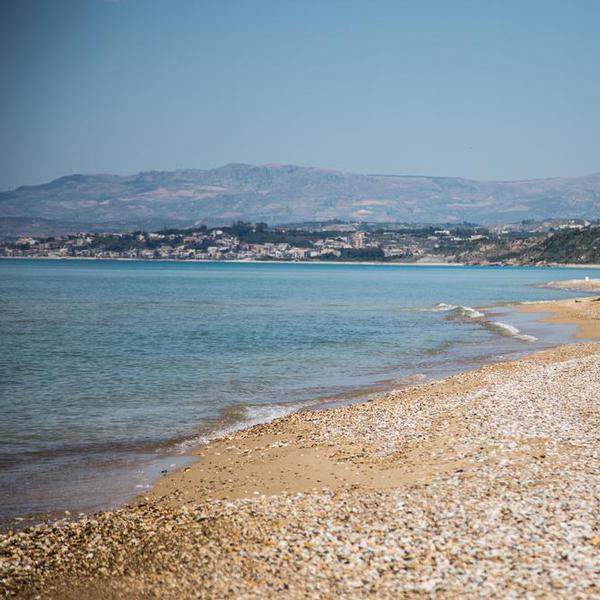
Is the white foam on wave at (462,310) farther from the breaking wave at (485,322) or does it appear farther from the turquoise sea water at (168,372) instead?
the turquoise sea water at (168,372)

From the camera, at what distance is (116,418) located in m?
20.1

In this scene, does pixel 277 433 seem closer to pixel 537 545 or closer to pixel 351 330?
pixel 537 545

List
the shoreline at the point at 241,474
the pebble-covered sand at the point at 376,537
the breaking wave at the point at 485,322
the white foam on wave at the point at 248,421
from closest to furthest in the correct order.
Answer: the pebble-covered sand at the point at 376,537, the shoreline at the point at 241,474, the white foam on wave at the point at 248,421, the breaking wave at the point at 485,322

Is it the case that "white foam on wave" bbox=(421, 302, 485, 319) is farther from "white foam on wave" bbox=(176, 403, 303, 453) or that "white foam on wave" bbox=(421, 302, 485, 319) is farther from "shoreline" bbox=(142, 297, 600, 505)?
"shoreline" bbox=(142, 297, 600, 505)

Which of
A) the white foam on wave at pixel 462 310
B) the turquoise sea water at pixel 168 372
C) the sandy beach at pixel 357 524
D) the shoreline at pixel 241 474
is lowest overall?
the white foam on wave at pixel 462 310

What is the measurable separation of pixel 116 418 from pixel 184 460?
195 inches

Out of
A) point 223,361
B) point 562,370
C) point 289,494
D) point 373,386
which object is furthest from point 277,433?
point 223,361

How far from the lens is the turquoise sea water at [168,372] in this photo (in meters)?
15.6

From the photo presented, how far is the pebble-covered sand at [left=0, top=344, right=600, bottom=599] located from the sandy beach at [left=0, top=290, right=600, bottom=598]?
0.08 feet

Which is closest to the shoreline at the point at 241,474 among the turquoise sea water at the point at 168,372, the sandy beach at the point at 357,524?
the sandy beach at the point at 357,524

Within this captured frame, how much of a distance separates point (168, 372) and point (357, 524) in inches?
759

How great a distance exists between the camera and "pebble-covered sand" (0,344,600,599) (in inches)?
328

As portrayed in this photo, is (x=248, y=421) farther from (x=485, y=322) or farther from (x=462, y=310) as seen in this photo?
(x=462, y=310)

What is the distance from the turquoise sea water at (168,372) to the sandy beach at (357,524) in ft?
7.55
